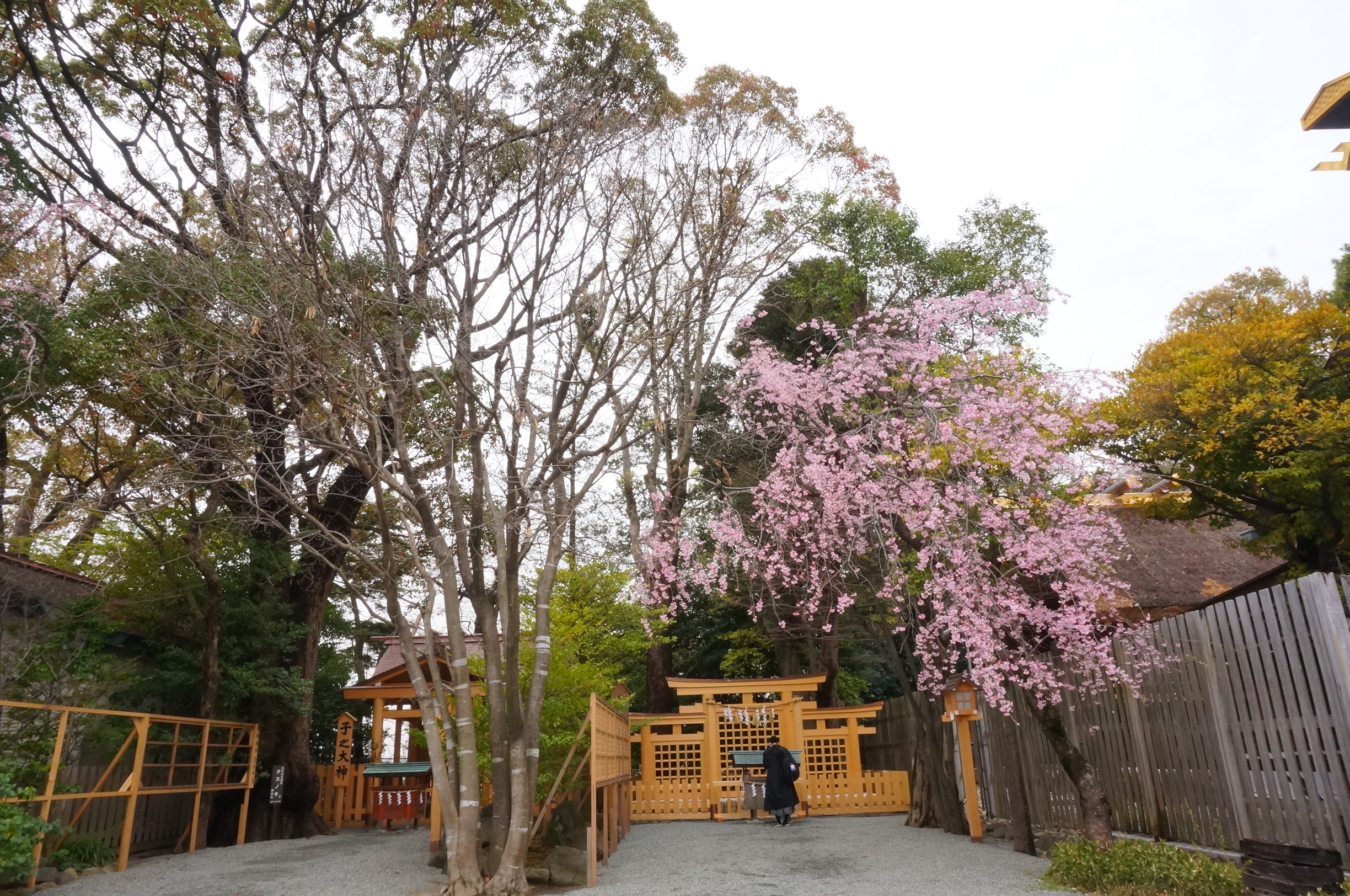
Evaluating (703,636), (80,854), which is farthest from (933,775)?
(80,854)

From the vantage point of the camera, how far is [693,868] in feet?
26.2

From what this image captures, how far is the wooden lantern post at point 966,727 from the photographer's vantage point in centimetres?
938

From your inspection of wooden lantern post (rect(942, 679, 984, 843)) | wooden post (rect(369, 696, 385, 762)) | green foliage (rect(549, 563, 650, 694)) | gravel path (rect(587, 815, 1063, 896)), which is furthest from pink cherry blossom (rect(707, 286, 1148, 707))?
wooden post (rect(369, 696, 385, 762))

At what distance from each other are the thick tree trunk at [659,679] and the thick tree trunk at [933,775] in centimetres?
619

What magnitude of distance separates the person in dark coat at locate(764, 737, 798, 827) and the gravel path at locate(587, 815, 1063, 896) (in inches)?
28.4

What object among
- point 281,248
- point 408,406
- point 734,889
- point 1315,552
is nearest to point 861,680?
point 1315,552

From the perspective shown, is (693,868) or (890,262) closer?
(693,868)

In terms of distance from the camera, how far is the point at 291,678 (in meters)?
11.7

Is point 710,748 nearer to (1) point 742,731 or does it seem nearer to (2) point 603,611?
(1) point 742,731

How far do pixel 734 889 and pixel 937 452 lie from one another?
4.37 meters

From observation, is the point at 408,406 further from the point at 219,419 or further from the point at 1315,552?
the point at 1315,552

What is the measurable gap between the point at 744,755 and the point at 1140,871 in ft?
28.1

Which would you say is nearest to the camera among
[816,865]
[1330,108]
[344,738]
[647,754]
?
[1330,108]

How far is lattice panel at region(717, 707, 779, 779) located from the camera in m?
14.7
